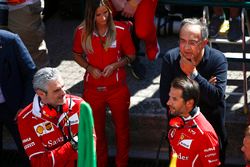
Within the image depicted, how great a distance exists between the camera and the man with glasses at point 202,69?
169 inches

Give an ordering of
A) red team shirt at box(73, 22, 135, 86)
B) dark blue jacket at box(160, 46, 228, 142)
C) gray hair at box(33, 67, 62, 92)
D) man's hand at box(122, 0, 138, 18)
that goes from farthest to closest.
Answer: man's hand at box(122, 0, 138, 18) → red team shirt at box(73, 22, 135, 86) → dark blue jacket at box(160, 46, 228, 142) → gray hair at box(33, 67, 62, 92)

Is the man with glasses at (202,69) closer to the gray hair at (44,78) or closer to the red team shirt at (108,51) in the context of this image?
the red team shirt at (108,51)

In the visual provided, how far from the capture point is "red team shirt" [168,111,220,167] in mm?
4059

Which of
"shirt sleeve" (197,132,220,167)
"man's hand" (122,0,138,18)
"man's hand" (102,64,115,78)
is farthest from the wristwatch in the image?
"man's hand" (122,0,138,18)

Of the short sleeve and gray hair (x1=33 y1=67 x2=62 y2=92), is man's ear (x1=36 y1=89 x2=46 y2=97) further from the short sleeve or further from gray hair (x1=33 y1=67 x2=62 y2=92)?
the short sleeve

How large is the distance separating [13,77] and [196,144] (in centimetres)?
154

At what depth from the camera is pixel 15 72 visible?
4715mm

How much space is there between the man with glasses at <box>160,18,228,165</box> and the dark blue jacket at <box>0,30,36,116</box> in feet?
3.42

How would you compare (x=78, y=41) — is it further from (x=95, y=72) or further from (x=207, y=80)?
(x=207, y=80)

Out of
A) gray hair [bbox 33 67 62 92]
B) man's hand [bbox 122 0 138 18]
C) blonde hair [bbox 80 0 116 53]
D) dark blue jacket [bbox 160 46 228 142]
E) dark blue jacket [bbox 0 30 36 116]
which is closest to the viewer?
gray hair [bbox 33 67 62 92]

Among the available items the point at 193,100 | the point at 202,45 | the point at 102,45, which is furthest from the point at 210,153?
the point at 102,45

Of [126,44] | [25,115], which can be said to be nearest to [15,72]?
[25,115]

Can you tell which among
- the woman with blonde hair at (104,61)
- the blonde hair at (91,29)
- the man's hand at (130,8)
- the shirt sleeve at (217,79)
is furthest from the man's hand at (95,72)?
the shirt sleeve at (217,79)

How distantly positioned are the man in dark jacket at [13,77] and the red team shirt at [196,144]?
50.6 inches
